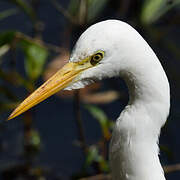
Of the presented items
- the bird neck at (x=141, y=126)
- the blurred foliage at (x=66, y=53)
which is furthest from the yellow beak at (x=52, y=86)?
the blurred foliage at (x=66, y=53)

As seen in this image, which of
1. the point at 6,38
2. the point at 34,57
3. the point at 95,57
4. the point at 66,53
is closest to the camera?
the point at 95,57

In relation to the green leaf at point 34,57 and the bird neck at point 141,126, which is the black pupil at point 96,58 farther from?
the green leaf at point 34,57

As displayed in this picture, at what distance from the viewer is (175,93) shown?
292 centimetres

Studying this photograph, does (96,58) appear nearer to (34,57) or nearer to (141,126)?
(141,126)

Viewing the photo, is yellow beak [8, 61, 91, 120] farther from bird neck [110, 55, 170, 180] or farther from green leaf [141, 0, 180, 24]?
green leaf [141, 0, 180, 24]

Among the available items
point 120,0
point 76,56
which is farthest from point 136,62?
point 120,0

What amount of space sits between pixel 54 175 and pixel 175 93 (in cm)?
106

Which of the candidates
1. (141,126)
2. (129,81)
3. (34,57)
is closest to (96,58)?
(129,81)

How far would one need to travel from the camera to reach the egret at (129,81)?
1097mm

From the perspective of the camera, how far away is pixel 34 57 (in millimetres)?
2082

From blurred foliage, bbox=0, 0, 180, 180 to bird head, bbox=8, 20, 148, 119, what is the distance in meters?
0.66

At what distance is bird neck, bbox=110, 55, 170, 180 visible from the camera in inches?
44.3

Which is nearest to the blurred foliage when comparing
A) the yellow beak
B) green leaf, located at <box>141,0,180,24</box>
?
green leaf, located at <box>141,0,180,24</box>

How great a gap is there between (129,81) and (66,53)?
1.55m
